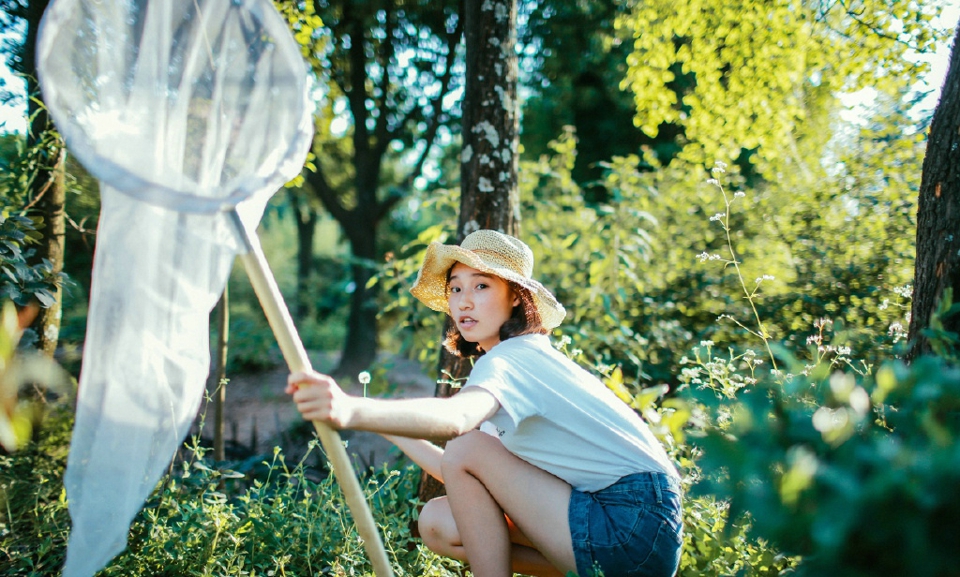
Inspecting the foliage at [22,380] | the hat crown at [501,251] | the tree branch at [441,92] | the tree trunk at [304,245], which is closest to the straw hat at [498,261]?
the hat crown at [501,251]

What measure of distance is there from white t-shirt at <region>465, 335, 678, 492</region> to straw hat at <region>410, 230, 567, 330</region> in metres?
0.24

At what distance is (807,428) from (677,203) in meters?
4.50

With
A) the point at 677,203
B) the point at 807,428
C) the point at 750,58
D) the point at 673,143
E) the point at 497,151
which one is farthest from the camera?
the point at 673,143

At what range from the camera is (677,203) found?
205 inches

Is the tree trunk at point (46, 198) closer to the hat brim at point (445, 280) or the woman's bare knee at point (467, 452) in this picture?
the hat brim at point (445, 280)

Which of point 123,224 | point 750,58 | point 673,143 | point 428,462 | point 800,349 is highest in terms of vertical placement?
point 673,143

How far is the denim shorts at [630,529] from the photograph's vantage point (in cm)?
169

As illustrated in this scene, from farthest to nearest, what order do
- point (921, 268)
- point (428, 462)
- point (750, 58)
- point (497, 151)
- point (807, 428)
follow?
point (750, 58) < point (497, 151) < point (428, 462) < point (921, 268) < point (807, 428)

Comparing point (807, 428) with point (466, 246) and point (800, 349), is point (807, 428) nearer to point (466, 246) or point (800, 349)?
point (466, 246)

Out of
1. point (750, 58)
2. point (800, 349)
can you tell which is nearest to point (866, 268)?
point (800, 349)

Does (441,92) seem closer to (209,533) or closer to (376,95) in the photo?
(376,95)

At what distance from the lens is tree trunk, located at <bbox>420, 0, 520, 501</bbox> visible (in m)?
2.73

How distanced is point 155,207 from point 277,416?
3.27m

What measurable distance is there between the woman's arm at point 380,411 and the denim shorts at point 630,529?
0.50 m
